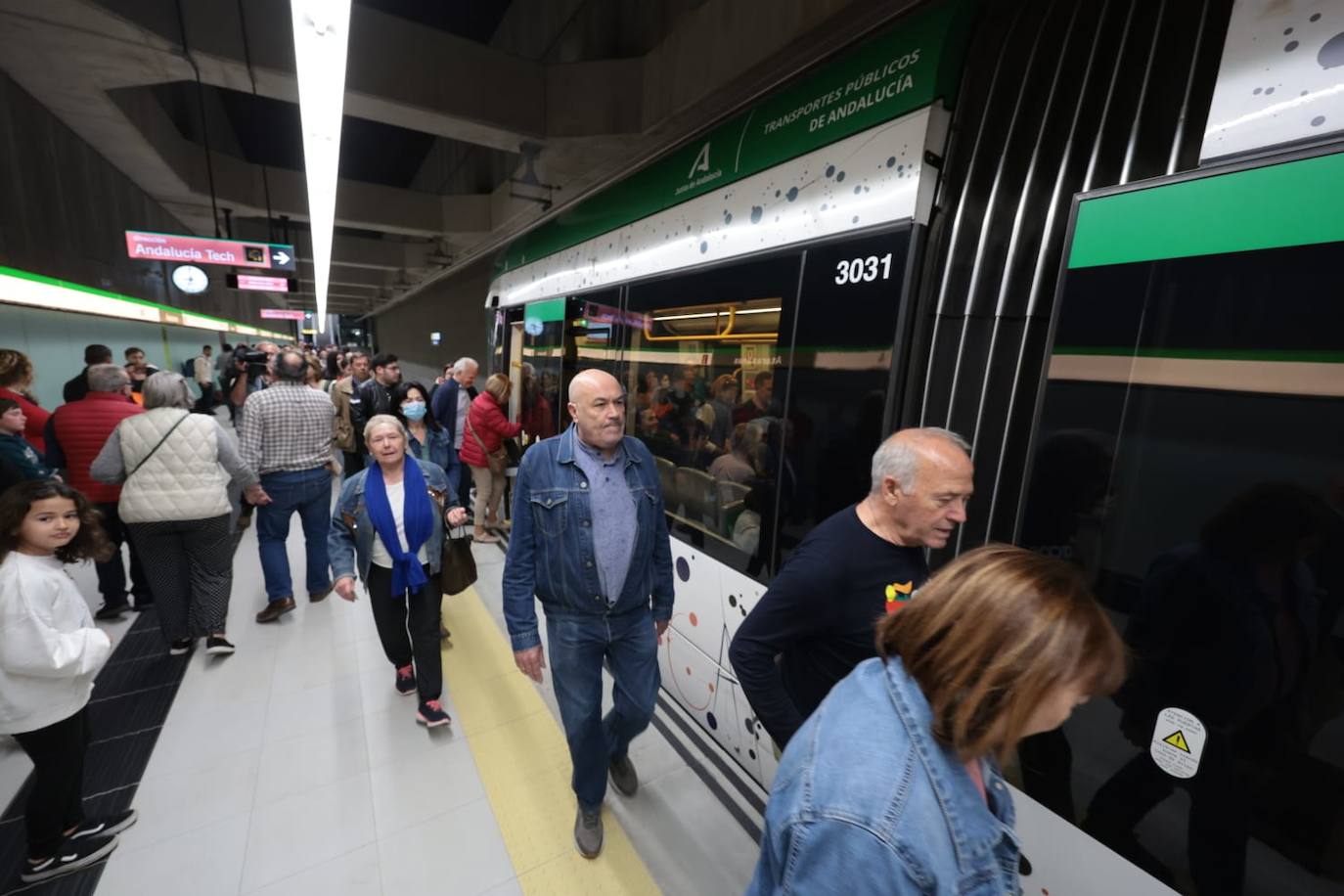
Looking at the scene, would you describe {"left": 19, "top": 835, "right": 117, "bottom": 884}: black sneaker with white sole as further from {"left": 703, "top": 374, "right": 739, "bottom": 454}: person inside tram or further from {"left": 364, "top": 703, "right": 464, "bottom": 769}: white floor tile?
{"left": 703, "top": 374, "right": 739, "bottom": 454}: person inside tram

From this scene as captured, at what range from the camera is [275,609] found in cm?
381

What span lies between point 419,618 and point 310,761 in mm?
773

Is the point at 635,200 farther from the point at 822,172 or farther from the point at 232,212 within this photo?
the point at 232,212

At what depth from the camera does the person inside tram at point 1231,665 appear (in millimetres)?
983

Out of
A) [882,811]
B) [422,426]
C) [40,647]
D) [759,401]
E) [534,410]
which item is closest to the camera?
[882,811]

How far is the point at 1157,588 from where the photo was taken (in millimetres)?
1151

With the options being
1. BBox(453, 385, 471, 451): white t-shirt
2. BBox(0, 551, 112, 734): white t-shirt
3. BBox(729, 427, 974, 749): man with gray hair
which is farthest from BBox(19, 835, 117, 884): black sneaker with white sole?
BBox(453, 385, 471, 451): white t-shirt

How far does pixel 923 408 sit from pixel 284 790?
3056 mm

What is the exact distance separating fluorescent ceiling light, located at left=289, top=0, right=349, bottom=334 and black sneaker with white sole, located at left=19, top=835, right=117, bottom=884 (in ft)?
11.5

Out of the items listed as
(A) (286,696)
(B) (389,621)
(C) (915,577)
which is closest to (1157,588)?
(C) (915,577)

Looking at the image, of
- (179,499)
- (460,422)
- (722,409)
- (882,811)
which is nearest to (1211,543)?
(882,811)

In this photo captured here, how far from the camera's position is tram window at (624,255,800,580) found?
2135mm

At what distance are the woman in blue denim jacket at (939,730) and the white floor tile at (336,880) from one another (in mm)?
1974

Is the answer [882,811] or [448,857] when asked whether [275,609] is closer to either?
[448,857]
